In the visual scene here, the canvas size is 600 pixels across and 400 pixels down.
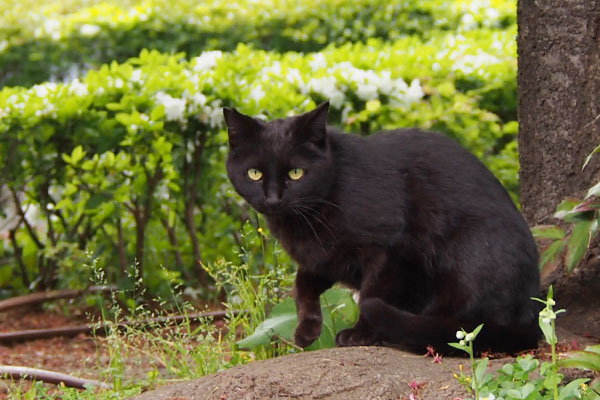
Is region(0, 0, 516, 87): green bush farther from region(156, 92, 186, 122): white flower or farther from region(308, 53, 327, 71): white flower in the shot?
region(156, 92, 186, 122): white flower

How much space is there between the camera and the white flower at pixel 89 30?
358 inches

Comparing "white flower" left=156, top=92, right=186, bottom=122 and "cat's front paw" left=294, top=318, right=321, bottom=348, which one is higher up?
"white flower" left=156, top=92, right=186, bottom=122

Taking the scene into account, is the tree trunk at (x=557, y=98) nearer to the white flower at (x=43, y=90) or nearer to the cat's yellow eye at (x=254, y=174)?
the cat's yellow eye at (x=254, y=174)

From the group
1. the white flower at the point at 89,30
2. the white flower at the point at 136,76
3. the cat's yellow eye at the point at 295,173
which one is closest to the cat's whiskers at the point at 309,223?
the cat's yellow eye at the point at 295,173

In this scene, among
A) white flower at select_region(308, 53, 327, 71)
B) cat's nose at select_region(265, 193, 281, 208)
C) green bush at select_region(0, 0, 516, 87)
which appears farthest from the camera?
green bush at select_region(0, 0, 516, 87)

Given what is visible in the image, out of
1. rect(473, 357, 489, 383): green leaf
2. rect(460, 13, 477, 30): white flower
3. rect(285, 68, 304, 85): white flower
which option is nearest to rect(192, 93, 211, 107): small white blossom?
rect(285, 68, 304, 85): white flower

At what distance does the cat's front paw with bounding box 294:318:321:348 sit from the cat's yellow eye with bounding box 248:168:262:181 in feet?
1.90

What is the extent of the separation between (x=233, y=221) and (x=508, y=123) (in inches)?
71.9

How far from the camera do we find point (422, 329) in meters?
3.19

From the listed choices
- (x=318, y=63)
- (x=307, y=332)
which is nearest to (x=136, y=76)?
(x=318, y=63)

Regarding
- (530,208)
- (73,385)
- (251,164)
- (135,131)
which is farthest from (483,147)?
(73,385)

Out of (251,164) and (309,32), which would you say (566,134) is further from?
(309,32)

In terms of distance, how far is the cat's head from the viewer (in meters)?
3.20

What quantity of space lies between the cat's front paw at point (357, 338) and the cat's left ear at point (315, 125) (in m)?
0.71
